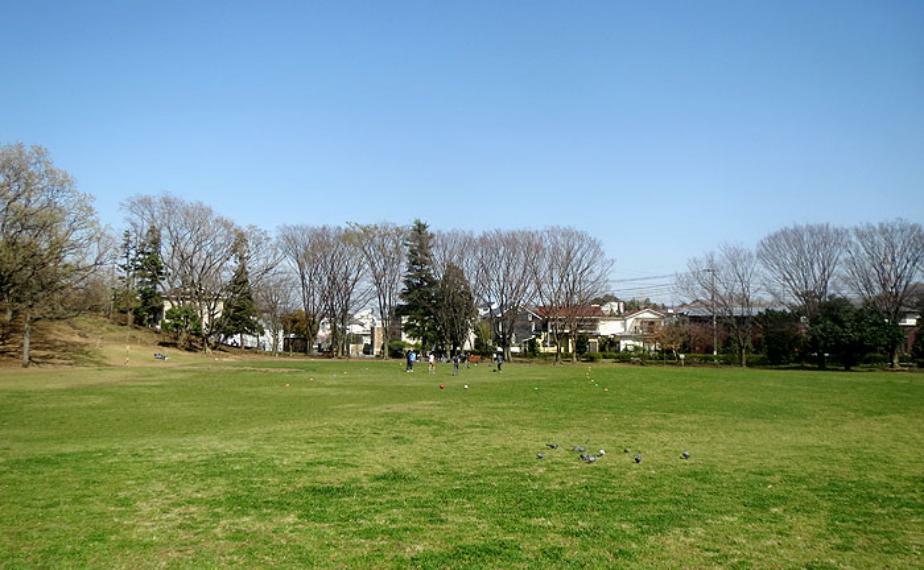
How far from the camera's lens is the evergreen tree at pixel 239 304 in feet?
227

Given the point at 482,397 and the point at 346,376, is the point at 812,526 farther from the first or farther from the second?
the point at 346,376

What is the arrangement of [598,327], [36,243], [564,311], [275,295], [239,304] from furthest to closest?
[598,327], [275,295], [564,311], [239,304], [36,243]

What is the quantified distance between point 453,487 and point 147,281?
70.8 m

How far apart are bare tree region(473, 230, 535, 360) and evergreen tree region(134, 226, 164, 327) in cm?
3319

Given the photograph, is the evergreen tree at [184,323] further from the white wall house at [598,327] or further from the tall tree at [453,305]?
the white wall house at [598,327]

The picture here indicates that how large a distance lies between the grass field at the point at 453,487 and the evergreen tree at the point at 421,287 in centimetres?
5213

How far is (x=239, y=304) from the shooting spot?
70188mm

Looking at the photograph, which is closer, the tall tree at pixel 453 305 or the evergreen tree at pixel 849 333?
the evergreen tree at pixel 849 333

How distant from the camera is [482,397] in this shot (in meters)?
27.0

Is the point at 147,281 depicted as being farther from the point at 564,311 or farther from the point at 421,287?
the point at 564,311

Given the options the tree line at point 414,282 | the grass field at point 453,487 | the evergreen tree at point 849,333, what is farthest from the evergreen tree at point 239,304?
the evergreen tree at point 849,333

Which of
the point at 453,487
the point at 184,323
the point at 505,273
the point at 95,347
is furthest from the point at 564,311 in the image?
the point at 453,487

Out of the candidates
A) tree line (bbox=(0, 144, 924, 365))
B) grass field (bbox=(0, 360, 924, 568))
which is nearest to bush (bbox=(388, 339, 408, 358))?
tree line (bbox=(0, 144, 924, 365))

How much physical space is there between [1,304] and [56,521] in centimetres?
4184
